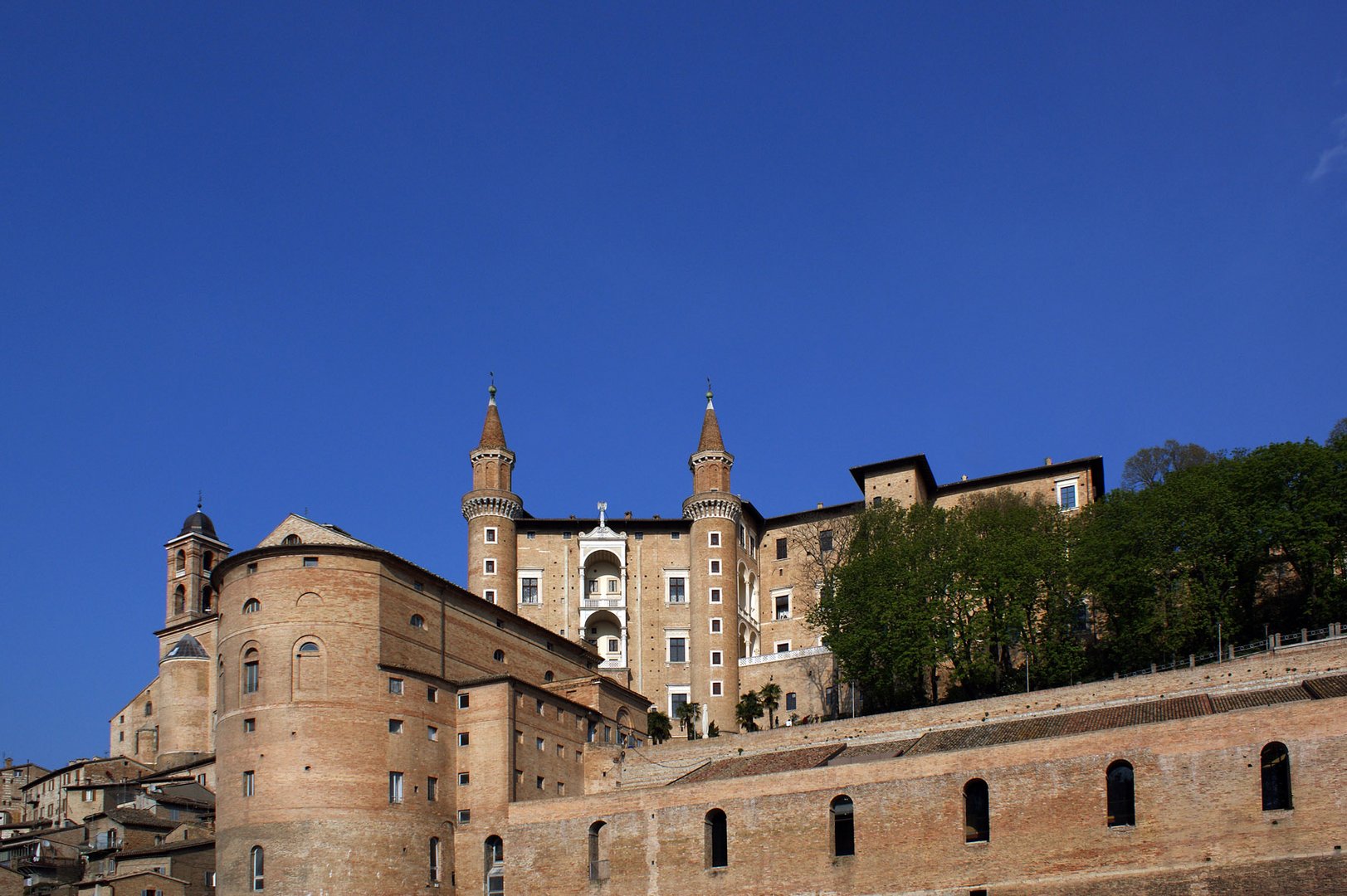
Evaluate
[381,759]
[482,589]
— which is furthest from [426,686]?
[482,589]

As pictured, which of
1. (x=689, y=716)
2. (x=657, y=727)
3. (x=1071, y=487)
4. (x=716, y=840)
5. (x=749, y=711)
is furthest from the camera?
(x=1071, y=487)

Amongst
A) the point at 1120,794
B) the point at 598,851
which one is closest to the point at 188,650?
the point at 598,851

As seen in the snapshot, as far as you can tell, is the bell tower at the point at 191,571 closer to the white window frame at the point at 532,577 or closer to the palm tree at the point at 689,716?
the white window frame at the point at 532,577

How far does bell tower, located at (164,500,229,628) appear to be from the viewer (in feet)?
325

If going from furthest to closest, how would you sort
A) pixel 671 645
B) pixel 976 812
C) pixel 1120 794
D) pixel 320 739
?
1. pixel 671 645
2. pixel 320 739
3. pixel 976 812
4. pixel 1120 794

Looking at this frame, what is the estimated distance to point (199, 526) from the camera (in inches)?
4072

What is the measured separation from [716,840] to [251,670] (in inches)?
759

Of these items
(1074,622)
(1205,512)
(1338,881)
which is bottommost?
(1338,881)

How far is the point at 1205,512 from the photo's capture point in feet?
198

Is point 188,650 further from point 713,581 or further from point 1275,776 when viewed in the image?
point 1275,776

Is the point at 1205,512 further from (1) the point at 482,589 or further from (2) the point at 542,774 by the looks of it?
(1) the point at 482,589

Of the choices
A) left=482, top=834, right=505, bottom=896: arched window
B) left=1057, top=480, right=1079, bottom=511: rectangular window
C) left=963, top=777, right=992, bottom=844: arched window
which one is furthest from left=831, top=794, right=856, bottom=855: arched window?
left=1057, top=480, right=1079, bottom=511: rectangular window

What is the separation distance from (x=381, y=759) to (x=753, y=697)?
990 inches

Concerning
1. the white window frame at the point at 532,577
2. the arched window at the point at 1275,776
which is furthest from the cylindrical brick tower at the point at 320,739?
the arched window at the point at 1275,776
